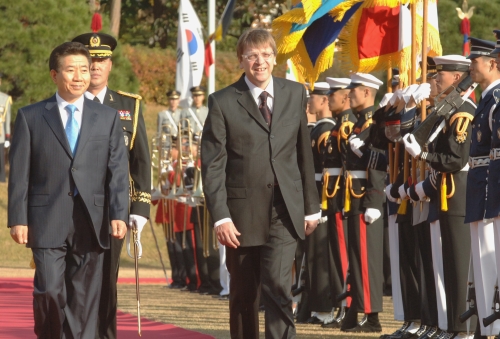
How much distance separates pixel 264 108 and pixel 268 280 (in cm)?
102

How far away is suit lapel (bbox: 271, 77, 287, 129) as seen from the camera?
22.3ft

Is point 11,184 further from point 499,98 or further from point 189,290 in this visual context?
point 189,290

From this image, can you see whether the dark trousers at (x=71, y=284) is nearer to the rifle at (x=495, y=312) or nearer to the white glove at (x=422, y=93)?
the rifle at (x=495, y=312)

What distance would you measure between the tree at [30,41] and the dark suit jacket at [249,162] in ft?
59.4

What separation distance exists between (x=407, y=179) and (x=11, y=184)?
3.70 metres

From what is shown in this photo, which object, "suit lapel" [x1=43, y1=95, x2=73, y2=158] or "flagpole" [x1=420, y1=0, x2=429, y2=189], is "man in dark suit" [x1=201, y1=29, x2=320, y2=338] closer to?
"suit lapel" [x1=43, y1=95, x2=73, y2=158]

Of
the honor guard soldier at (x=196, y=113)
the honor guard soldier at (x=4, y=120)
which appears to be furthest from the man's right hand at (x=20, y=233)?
the honor guard soldier at (x=4, y=120)

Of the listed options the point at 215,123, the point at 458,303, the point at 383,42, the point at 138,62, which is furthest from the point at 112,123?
the point at 138,62

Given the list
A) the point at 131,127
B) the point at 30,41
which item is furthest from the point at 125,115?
the point at 30,41

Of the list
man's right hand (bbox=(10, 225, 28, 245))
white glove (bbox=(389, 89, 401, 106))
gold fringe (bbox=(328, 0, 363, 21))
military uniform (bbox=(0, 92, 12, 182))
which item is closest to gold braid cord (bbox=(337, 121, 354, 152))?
gold fringe (bbox=(328, 0, 363, 21))

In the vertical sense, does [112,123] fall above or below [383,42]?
below

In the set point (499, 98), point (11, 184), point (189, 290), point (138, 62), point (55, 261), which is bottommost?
point (189, 290)

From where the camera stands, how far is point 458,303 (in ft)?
27.0

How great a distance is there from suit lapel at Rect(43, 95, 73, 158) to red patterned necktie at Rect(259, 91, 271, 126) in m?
1.15
